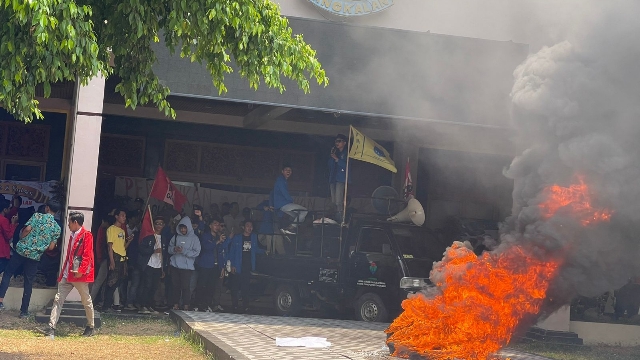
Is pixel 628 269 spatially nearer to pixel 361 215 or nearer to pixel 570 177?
→ pixel 570 177

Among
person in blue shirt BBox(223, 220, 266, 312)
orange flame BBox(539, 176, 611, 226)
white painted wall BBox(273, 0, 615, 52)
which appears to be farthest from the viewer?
person in blue shirt BBox(223, 220, 266, 312)

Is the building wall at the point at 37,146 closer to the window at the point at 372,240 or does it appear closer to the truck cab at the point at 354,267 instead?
the truck cab at the point at 354,267

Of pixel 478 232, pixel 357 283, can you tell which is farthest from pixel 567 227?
pixel 478 232

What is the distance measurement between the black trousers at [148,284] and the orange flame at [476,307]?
6.06 meters

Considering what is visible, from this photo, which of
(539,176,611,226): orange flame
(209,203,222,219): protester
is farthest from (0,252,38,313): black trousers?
(539,176,611,226): orange flame

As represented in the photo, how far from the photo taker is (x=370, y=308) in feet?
45.9

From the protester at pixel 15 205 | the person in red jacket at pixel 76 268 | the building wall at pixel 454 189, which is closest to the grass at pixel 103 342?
the person in red jacket at pixel 76 268

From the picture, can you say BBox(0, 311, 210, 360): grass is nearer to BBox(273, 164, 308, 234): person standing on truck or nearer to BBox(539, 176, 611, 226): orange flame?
BBox(273, 164, 308, 234): person standing on truck

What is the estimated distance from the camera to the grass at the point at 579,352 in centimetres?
1236

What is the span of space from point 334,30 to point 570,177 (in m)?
5.29

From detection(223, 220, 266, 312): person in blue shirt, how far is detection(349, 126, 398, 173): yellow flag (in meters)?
2.57

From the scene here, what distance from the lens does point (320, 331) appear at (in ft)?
38.9

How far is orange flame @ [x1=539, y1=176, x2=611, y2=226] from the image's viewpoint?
9633 mm

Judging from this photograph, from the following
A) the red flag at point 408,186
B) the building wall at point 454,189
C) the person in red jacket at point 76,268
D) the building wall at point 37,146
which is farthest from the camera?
the building wall at point 454,189
